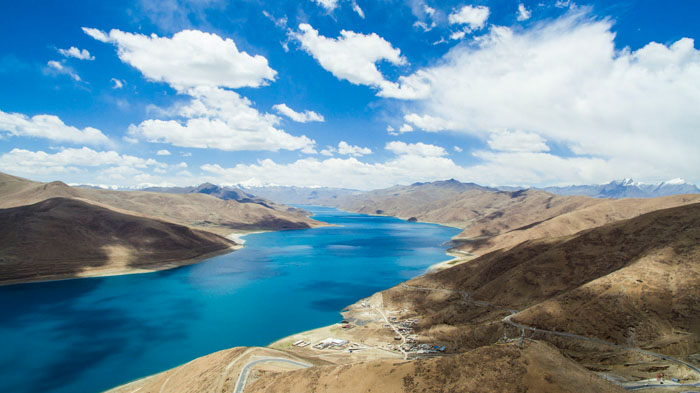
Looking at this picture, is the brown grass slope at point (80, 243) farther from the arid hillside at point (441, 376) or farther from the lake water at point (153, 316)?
the arid hillside at point (441, 376)

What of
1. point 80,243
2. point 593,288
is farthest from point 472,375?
point 80,243

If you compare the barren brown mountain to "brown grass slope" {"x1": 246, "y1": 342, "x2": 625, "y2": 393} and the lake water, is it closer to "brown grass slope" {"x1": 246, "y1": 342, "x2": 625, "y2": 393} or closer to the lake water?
"brown grass slope" {"x1": 246, "y1": 342, "x2": 625, "y2": 393}

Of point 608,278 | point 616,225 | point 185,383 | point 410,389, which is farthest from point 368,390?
point 616,225

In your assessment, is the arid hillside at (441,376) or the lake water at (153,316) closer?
the arid hillside at (441,376)

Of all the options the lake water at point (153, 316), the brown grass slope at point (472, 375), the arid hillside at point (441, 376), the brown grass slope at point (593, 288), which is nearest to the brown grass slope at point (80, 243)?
the lake water at point (153, 316)

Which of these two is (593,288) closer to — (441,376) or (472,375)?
(472,375)

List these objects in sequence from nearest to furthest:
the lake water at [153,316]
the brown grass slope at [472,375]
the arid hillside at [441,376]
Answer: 1. the brown grass slope at [472,375]
2. the arid hillside at [441,376]
3. the lake water at [153,316]
